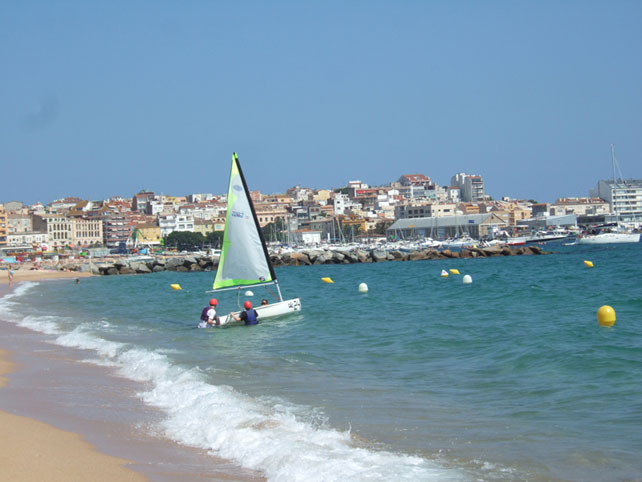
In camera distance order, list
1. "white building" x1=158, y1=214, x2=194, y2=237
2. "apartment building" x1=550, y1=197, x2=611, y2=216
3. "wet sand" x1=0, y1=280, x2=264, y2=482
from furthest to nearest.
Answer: "apartment building" x1=550, y1=197, x2=611, y2=216 → "white building" x1=158, y1=214, x2=194, y2=237 → "wet sand" x1=0, y1=280, x2=264, y2=482

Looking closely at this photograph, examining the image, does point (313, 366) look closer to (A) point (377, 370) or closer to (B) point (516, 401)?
(A) point (377, 370)

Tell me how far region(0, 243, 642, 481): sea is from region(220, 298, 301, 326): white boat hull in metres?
0.27

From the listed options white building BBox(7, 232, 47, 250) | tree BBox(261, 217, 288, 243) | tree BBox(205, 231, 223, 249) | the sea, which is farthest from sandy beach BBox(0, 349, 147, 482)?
tree BBox(261, 217, 288, 243)

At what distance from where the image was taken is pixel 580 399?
9344mm

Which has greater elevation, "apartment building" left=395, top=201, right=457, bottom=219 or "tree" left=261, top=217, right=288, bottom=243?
"apartment building" left=395, top=201, right=457, bottom=219

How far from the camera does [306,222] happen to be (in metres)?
159

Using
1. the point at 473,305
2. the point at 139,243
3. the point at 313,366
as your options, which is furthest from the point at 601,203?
the point at 313,366

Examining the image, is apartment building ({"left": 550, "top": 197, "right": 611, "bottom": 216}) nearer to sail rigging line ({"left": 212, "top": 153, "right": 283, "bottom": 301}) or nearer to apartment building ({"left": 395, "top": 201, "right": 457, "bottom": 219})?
apartment building ({"left": 395, "top": 201, "right": 457, "bottom": 219})

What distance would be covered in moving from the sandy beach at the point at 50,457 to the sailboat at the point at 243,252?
12.7 meters

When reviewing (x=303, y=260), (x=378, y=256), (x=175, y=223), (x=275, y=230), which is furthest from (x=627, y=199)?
(x=303, y=260)

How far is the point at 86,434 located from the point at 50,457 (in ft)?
3.35

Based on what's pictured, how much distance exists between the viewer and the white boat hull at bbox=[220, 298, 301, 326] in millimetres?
19281

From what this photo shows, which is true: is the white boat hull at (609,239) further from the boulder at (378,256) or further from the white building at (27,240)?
the white building at (27,240)

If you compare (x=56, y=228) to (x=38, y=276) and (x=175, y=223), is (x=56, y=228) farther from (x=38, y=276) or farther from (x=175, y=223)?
(x=38, y=276)
